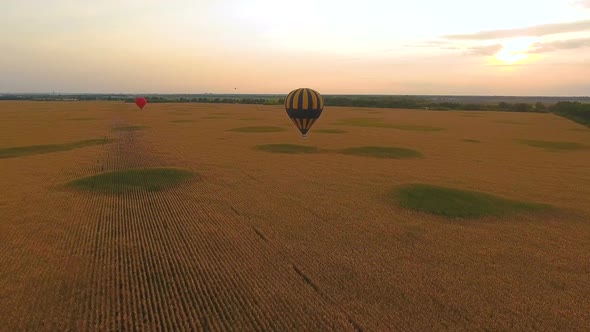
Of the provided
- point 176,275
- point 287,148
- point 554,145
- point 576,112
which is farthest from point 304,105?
point 576,112

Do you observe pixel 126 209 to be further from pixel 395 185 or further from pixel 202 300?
pixel 395 185

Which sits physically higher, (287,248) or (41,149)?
(41,149)

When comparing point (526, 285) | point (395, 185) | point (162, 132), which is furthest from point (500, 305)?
point (162, 132)

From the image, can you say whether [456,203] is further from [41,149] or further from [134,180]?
[41,149]

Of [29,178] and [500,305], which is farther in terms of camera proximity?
[29,178]

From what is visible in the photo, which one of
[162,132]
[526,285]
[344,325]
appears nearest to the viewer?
[344,325]
